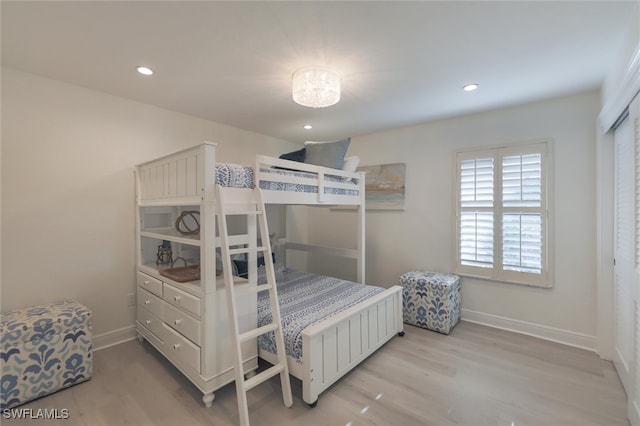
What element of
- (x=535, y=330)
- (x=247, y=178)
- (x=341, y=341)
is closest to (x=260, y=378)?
(x=341, y=341)

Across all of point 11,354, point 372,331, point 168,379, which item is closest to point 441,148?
point 372,331

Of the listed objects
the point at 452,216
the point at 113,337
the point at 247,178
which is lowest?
the point at 113,337

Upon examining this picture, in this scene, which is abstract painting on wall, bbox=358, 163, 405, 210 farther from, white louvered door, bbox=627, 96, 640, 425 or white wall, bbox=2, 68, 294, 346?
white wall, bbox=2, 68, 294, 346

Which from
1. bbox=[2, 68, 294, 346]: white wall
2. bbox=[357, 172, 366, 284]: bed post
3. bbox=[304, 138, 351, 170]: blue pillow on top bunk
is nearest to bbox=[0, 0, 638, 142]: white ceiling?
bbox=[2, 68, 294, 346]: white wall

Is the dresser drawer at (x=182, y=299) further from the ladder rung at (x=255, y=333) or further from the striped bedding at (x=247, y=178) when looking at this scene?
the striped bedding at (x=247, y=178)

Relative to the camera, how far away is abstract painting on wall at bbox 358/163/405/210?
3781 millimetres

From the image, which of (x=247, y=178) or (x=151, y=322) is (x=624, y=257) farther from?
(x=151, y=322)

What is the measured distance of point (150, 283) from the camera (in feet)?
8.28

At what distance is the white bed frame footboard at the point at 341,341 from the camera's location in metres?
1.87

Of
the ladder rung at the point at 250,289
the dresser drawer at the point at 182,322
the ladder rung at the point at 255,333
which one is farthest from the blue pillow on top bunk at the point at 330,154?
the dresser drawer at the point at 182,322

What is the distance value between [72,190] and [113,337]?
56.2 inches

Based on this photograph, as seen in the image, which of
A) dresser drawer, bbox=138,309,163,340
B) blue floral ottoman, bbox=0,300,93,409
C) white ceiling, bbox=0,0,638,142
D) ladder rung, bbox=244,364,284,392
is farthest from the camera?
dresser drawer, bbox=138,309,163,340

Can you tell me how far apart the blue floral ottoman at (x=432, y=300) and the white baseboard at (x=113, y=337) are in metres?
2.90

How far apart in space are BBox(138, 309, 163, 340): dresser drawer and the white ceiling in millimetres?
2035
